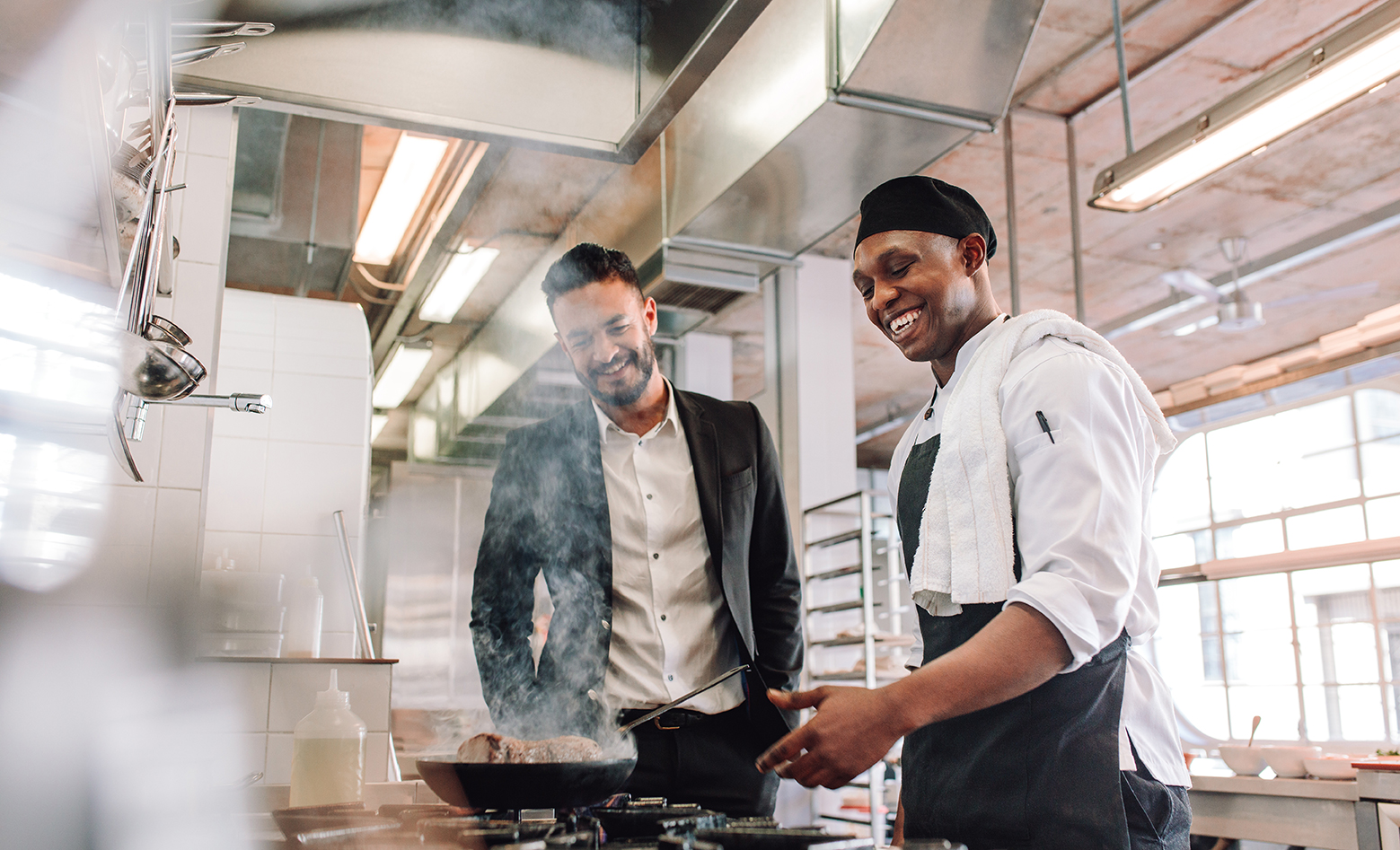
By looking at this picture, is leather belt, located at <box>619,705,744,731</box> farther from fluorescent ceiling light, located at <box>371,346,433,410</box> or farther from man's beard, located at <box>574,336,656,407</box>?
fluorescent ceiling light, located at <box>371,346,433,410</box>

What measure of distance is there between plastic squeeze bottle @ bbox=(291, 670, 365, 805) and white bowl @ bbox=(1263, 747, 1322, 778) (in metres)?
2.62

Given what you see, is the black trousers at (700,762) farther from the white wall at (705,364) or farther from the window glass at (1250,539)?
the window glass at (1250,539)

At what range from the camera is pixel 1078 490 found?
1.11 metres

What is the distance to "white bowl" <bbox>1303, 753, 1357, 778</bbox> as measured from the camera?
9.16 ft

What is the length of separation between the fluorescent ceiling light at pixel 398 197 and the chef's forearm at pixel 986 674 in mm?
3126

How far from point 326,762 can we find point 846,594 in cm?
421

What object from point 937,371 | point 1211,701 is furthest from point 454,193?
point 1211,701

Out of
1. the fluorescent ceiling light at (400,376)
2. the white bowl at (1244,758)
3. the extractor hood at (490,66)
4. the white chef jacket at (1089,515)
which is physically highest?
the fluorescent ceiling light at (400,376)

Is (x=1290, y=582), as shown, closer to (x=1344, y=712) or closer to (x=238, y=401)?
(x=1344, y=712)

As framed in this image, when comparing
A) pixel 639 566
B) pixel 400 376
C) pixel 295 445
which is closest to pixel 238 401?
pixel 639 566

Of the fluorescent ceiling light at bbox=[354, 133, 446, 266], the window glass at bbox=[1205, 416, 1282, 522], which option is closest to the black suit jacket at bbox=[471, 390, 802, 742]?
the fluorescent ceiling light at bbox=[354, 133, 446, 266]

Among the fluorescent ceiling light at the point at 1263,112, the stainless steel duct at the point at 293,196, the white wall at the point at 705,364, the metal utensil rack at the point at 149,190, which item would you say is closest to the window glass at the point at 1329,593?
the white wall at the point at 705,364

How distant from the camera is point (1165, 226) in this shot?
6.00 m

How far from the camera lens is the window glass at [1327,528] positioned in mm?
6746
